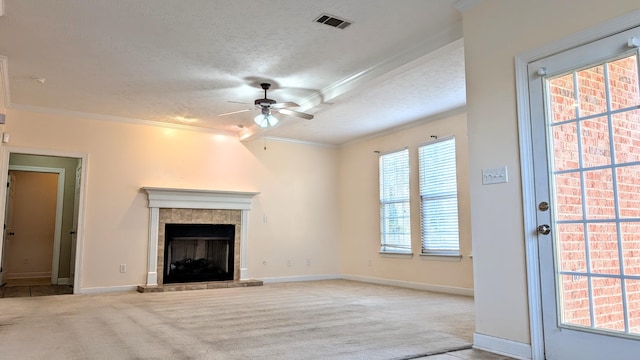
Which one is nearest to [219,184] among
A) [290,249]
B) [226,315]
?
[290,249]

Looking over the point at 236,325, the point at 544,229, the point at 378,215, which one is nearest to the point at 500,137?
the point at 544,229

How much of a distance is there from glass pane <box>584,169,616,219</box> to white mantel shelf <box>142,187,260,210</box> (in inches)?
226

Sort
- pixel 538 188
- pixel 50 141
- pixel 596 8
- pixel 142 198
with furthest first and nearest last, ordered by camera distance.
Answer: pixel 142 198
pixel 50 141
pixel 538 188
pixel 596 8

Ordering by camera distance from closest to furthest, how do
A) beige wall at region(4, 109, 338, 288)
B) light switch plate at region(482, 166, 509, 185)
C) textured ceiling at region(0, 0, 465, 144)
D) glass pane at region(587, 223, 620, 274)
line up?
glass pane at region(587, 223, 620, 274)
light switch plate at region(482, 166, 509, 185)
textured ceiling at region(0, 0, 465, 144)
beige wall at region(4, 109, 338, 288)

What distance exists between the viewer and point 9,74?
16.0ft

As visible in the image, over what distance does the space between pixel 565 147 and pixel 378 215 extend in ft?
16.7

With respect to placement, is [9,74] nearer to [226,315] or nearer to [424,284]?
[226,315]

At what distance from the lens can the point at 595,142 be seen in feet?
8.58

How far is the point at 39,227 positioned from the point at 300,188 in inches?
222

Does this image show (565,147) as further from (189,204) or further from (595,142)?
(189,204)

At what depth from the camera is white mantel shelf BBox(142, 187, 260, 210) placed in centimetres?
684

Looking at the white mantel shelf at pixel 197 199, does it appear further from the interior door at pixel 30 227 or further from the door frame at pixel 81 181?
the interior door at pixel 30 227

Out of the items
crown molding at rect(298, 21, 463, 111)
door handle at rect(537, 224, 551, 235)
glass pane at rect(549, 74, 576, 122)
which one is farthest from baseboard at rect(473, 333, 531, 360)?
crown molding at rect(298, 21, 463, 111)

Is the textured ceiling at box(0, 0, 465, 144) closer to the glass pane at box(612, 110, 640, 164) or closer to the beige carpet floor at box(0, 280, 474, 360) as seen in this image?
the glass pane at box(612, 110, 640, 164)
